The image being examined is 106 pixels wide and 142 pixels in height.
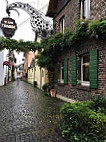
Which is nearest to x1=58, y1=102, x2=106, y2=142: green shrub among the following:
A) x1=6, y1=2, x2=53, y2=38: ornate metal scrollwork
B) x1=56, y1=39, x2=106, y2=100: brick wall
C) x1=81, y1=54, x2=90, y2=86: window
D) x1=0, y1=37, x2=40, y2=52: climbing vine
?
x1=56, y1=39, x2=106, y2=100: brick wall

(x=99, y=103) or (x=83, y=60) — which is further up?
(x=83, y=60)

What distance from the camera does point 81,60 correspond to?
823 centimetres

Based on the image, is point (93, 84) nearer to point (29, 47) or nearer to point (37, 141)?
point (37, 141)

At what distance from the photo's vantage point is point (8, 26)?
9.19m

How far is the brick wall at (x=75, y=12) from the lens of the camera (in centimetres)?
655

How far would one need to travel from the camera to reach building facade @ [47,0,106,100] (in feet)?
21.1

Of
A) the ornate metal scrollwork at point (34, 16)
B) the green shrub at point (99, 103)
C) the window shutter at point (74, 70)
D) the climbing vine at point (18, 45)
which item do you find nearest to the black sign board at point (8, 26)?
the climbing vine at point (18, 45)

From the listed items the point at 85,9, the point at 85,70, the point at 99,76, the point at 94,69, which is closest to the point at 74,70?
the point at 85,70

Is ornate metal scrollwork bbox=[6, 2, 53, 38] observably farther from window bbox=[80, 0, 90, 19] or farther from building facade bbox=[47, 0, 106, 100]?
window bbox=[80, 0, 90, 19]

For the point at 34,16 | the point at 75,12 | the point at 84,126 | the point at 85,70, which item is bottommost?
the point at 84,126

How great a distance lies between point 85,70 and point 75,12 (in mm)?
3533

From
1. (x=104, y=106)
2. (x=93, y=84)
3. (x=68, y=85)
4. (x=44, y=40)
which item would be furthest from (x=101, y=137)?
(x=44, y=40)

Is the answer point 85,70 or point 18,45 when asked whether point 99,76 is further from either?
point 18,45

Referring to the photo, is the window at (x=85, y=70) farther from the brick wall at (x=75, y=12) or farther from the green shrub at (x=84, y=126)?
the green shrub at (x=84, y=126)
